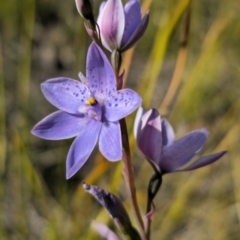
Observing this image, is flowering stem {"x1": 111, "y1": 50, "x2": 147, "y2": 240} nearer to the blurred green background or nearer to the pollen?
the pollen

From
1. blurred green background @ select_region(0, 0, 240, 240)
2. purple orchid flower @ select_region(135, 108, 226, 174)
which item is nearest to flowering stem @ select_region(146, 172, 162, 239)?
purple orchid flower @ select_region(135, 108, 226, 174)

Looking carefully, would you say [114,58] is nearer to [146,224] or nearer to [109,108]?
[109,108]

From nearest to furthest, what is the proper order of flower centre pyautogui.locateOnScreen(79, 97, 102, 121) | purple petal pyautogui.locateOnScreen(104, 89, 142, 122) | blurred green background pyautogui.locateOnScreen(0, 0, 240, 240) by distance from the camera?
1. purple petal pyautogui.locateOnScreen(104, 89, 142, 122)
2. flower centre pyautogui.locateOnScreen(79, 97, 102, 121)
3. blurred green background pyautogui.locateOnScreen(0, 0, 240, 240)

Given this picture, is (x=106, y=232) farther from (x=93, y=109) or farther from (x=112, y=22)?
(x=112, y=22)

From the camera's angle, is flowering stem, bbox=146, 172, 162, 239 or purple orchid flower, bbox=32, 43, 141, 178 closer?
purple orchid flower, bbox=32, 43, 141, 178

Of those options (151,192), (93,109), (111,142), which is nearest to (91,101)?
(93,109)

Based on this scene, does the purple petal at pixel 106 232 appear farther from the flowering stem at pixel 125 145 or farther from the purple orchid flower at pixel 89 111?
the purple orchid flower at pixel 89 111

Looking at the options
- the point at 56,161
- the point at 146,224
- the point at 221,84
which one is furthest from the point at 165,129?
the point at 221,84
